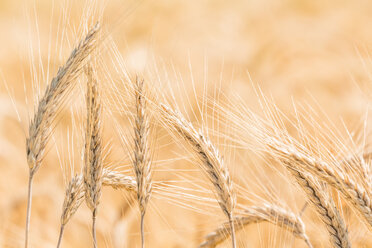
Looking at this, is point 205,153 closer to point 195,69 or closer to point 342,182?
point 342,182

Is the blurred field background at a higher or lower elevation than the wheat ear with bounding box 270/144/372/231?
higher

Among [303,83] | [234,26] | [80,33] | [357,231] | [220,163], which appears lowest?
[357,231]

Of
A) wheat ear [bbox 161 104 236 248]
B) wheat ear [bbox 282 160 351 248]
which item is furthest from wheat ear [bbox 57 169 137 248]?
wheat ear [bbox 282 160 351 248]

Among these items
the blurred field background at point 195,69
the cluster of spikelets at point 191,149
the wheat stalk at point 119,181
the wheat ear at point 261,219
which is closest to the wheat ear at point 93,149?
the cluster of spikelets at point 191,149

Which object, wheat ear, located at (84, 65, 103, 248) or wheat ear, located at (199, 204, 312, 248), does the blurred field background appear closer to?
wheat ear, located at (199, 204, 312, 248)

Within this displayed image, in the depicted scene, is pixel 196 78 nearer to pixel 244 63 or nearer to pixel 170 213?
pixel 244 63

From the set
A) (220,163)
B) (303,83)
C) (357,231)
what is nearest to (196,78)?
(303,83)
